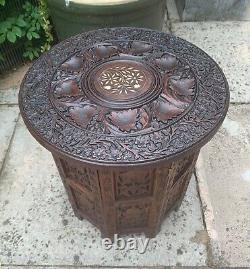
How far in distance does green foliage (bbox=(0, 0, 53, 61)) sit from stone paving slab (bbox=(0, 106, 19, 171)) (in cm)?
53

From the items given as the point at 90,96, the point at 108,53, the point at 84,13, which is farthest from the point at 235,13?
the point at 90,96

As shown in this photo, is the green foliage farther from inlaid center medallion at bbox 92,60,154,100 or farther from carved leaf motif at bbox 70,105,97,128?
carved leaf motif at bbox 70,105,97,128

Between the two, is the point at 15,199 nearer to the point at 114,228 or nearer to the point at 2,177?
the point at 2,177

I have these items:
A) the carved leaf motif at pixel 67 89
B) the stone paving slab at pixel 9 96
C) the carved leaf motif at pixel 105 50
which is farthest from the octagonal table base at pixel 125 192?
the stone paving slab at pixel 9 96

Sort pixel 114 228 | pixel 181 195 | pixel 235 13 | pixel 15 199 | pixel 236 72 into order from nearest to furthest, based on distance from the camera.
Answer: pixel 114 228 < pixel 181 195 < pixel 15 199 < pixel 236 72 < pixel 235 13

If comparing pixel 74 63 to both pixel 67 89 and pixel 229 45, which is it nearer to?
pixel 67 89

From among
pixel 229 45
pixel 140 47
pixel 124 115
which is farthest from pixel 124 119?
pixel 229 45

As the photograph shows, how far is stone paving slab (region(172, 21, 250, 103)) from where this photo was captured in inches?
127

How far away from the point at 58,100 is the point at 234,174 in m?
1.52

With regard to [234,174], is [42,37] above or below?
above

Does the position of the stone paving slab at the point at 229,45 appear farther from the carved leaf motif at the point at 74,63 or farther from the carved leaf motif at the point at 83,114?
the carved leaf motif at the point at 83,114

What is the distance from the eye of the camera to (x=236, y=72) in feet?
11.0

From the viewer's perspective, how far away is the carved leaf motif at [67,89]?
5.54 feet

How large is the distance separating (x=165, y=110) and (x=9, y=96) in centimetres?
206
